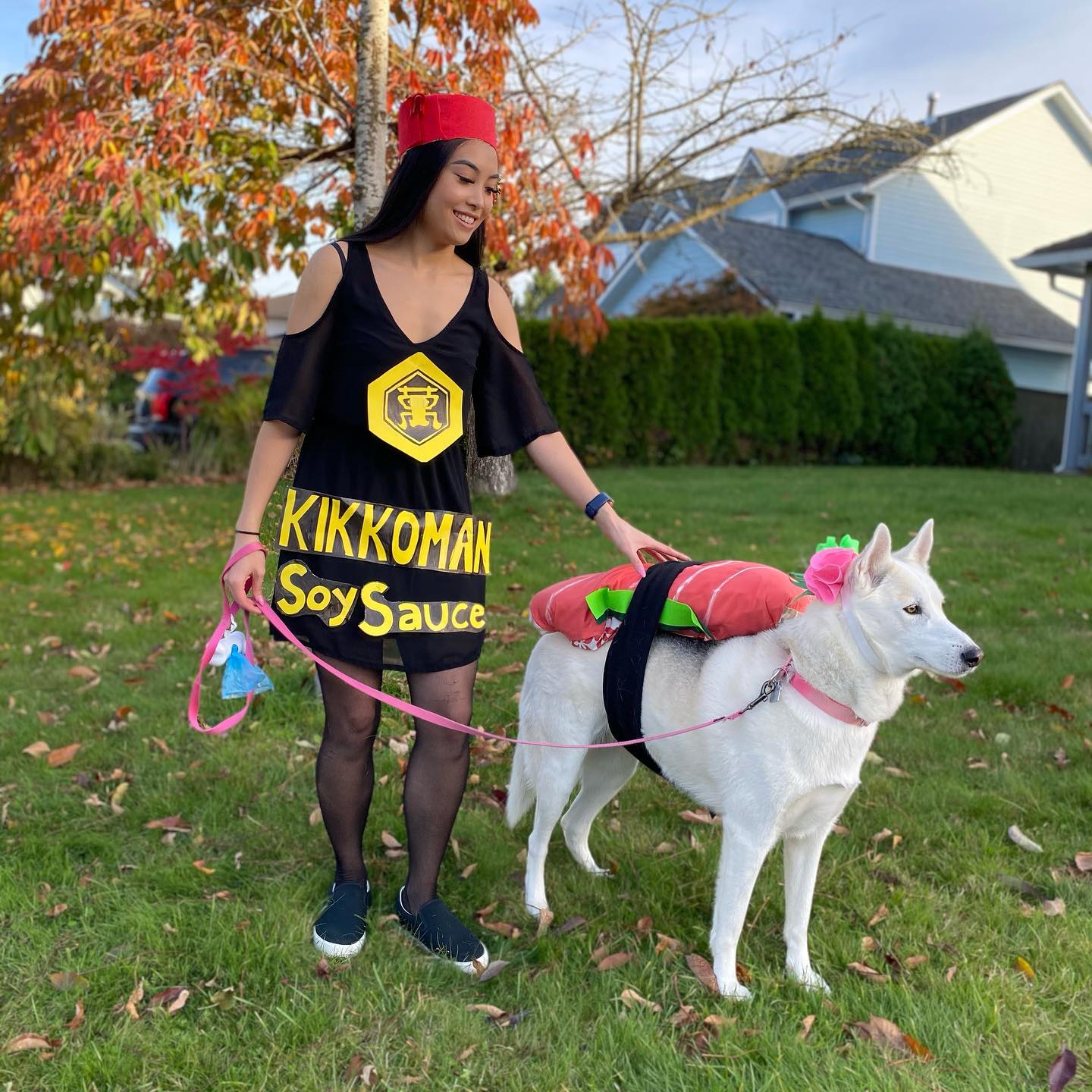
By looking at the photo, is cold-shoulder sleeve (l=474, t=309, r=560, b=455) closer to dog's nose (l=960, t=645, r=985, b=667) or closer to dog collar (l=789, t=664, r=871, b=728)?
dog collar (l=789, t=664, r=871, b=728)

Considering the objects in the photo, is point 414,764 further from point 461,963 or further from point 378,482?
point 378,482

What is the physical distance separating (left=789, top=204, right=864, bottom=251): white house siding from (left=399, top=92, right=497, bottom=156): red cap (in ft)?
77.5

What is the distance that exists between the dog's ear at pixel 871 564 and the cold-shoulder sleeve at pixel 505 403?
1.01 m

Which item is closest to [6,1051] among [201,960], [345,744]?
[201,960]

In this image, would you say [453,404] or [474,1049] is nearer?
[474,1049]

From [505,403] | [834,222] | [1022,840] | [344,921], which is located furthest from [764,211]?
[344,921]

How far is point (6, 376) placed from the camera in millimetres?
8922

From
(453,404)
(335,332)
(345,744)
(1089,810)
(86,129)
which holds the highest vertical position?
(86,129)

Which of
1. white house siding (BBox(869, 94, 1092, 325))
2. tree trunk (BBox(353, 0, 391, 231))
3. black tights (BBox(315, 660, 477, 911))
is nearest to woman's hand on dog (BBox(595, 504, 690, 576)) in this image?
black tights (BBox(315, 660, 477, 911))

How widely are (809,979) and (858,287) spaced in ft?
69.5

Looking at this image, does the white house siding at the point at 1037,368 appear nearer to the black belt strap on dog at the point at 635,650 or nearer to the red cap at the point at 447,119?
the black belt strap on dog at the point at 635,650

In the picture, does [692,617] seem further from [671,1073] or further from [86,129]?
[86,129]

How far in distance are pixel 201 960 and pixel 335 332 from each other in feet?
6.15

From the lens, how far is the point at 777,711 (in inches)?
98.0
